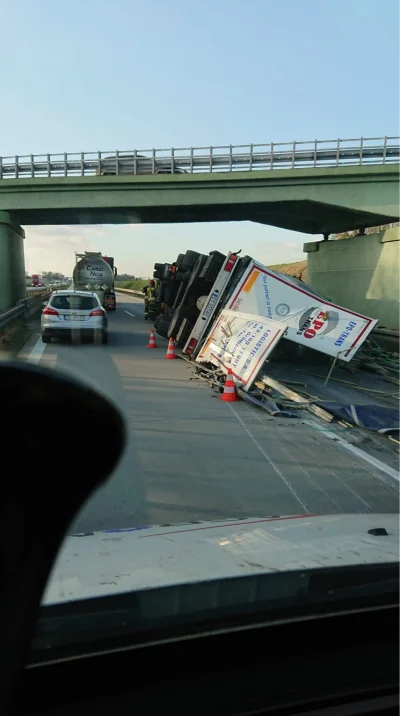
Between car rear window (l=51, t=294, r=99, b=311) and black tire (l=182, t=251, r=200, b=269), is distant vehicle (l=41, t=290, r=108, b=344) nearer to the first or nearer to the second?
car rear window (l=51, t=294, r=99, b=311)

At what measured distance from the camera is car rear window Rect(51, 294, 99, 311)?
54.4ft

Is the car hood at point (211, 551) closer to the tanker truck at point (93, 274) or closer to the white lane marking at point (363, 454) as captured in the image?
the white lane marking at point (363, 454)

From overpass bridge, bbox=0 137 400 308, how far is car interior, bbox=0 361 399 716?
1067 inches

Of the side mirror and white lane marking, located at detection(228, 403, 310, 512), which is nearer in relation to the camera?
the side mirror

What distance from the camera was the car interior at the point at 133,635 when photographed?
0.98 metres

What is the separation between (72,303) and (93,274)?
45.1 feet

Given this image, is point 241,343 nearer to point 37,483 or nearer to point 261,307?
point 261,307

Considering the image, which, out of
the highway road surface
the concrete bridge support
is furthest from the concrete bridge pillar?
the highway road surface

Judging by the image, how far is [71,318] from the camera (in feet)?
54.2

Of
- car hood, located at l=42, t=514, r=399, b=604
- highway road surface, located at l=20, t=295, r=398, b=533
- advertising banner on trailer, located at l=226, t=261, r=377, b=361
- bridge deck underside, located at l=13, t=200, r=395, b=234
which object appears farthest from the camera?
bridge deck underside, located at l=13, t=200, r=395, b=234

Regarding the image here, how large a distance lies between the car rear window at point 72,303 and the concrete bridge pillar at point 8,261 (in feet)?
41.7

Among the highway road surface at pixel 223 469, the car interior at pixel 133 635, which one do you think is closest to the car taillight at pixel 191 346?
the highway road surface at pixel 223 469

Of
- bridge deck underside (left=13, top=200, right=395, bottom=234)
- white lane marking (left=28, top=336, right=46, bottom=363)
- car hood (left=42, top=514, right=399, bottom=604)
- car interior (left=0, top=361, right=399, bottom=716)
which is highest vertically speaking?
bridge deck underside (left=13, top=200, right=395, bottom=234)

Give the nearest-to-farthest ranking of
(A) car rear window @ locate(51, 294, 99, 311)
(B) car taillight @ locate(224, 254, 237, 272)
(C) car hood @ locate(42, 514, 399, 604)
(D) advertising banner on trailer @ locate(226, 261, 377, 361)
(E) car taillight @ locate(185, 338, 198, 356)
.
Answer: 1. (C) car hood @ locate(42, 514, 399, 604)
2. (D) advertising banner on trailer @ locate(226, 261, 377, 361)
3. (B) car taillight @ locate(224, 254, 237, 272)
4. (E) car taillight @ locate(185, 338, 198, 356)
5. (A) car rear window @ locate(51, 294, 99, 311)
